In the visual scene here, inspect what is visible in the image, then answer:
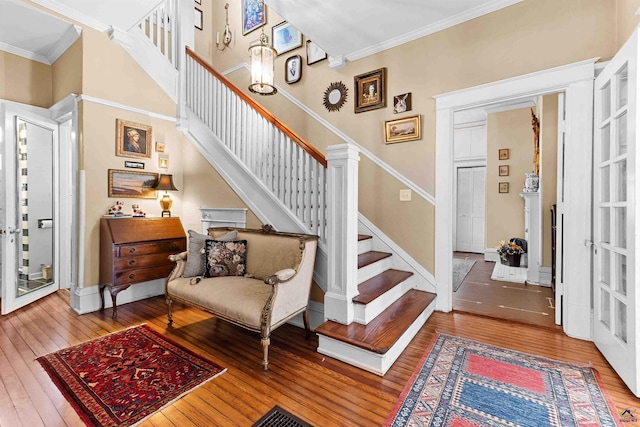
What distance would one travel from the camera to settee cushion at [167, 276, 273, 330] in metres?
2.24

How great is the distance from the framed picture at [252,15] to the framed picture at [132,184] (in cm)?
319

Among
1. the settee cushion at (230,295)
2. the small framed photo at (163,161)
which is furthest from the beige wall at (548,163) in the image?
the small framed photo at (163,161)

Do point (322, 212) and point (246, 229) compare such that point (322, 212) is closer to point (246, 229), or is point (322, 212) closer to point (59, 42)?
point (246, 229)

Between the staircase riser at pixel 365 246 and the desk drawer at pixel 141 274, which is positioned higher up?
the staircase riser at pixel 365 246

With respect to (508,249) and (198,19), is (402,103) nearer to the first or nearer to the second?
(508,249)

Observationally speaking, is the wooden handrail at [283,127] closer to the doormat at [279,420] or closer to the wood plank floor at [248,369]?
the wood plank floor at [248,369]

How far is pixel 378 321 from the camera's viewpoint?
2.48 meters

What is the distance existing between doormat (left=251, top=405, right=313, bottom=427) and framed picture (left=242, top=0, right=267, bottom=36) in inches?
217

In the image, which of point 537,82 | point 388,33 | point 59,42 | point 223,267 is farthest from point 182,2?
point 537,82

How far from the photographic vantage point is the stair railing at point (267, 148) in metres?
2.74

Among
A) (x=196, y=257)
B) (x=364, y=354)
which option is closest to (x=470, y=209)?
(x=364, y=354)

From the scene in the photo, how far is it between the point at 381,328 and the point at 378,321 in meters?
0.12

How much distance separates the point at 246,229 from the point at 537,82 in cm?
323

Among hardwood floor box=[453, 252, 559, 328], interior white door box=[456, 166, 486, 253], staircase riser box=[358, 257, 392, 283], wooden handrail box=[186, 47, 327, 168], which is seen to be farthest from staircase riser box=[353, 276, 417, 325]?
interior white door box=[456, 166, 486, 253]
